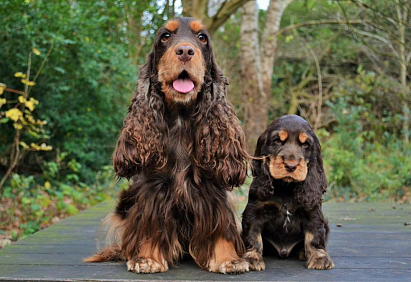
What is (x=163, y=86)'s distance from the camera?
2.96m

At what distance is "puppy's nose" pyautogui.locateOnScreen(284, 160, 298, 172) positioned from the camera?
2.88m

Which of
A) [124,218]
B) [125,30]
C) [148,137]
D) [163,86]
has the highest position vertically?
[125,30]

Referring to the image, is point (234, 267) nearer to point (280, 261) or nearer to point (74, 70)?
point (280, 261)

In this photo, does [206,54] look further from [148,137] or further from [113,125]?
[113,125]

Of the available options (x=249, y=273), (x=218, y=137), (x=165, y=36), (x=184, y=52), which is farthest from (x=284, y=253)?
(x=165, y=36)

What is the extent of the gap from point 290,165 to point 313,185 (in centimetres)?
26

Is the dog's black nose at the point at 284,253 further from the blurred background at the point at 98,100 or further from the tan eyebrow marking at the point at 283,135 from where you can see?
the blurred background at the point at 98,100

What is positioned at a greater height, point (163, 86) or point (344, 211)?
point (163, 86)

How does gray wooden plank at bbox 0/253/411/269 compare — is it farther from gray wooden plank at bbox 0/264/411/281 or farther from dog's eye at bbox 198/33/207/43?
dog's eye at bbox 198/33/207/43

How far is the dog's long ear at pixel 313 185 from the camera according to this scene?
300cm

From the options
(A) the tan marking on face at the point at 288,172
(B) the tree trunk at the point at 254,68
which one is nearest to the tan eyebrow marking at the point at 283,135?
(A) the tan marking on face at the point at 288,172

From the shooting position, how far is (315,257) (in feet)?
10.0

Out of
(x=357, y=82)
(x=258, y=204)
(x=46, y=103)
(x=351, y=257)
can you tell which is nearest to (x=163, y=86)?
(x=258, y=204)

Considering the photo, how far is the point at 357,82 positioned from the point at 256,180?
30.2 feet
